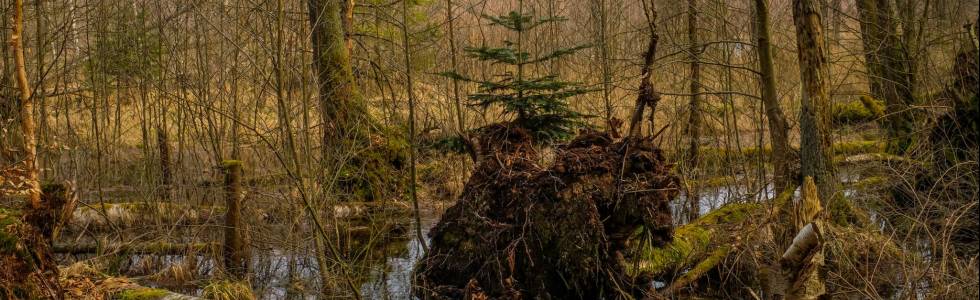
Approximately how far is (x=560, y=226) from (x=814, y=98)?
286cm

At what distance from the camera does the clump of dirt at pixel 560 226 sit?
23.0 feet

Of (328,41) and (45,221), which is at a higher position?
(328,41)

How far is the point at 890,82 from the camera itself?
10.8 metres

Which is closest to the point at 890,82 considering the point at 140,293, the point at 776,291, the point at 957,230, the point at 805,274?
Result: the point at 957,230

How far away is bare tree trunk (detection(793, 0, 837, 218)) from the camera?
8.18 metres

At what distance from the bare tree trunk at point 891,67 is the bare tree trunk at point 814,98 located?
7.87 ft

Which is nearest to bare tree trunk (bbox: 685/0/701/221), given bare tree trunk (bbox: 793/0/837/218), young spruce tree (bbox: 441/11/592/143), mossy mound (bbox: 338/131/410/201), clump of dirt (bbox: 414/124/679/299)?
young spruce tree (bbox: 441/11/592/143)

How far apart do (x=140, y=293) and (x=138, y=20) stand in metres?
5.55

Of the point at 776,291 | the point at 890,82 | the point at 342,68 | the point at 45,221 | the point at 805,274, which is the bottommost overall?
the point at 776,291

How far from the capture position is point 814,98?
8188 millimetres

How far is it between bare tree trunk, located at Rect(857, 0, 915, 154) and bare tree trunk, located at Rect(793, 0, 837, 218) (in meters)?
2.40

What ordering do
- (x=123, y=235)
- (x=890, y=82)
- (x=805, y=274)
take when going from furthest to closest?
1. (x=890, y=82)
2. (x=123, y=235)
3. (x=805, y=274)

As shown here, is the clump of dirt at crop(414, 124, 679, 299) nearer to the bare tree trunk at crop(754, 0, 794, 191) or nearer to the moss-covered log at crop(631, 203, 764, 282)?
the moss-covered log at crop(631, 203, 764, 282)

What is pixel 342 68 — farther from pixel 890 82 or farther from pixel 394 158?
pixel 890 82
